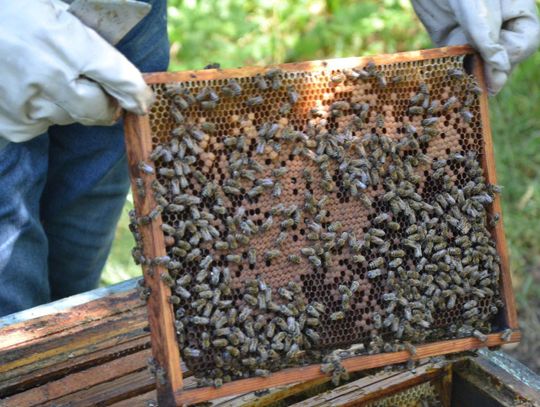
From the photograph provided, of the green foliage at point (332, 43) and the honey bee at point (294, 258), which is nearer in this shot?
the honey bee at point (294, 258)

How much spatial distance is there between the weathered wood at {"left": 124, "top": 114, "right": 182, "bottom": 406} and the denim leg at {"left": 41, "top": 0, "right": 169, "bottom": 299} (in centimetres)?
122

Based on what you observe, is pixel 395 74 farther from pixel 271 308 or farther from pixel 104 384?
pixel 104 384

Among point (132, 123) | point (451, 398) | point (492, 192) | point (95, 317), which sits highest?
point (132, 123)

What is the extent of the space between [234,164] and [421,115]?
85cm

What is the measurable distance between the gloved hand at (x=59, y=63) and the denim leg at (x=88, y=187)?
1.17 m

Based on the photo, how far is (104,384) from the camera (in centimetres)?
347

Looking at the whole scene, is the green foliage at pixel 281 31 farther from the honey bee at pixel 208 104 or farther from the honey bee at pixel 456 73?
the honey bee at pixel 208 104

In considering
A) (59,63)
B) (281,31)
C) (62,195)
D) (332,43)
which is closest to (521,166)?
(332,43)

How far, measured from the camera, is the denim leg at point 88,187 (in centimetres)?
412

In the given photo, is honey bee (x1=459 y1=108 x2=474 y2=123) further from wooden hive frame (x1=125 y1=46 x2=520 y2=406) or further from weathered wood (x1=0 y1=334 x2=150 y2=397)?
weathered wood (x1=0 y1=334 x2=150 y2=397)

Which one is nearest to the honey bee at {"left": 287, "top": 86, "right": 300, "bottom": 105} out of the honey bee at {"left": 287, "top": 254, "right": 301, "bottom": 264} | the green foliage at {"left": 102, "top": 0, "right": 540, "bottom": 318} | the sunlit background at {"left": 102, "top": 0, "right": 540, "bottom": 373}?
the honey bee at {"left": 287, "top": 254, "right": 301, "bottom": 264}

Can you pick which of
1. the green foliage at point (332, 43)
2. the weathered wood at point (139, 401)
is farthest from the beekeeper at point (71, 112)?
the green foliage at point (332, 43)

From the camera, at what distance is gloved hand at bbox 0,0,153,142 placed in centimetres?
274

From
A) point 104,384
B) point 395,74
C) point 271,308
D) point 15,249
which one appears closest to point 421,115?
point 395,74
